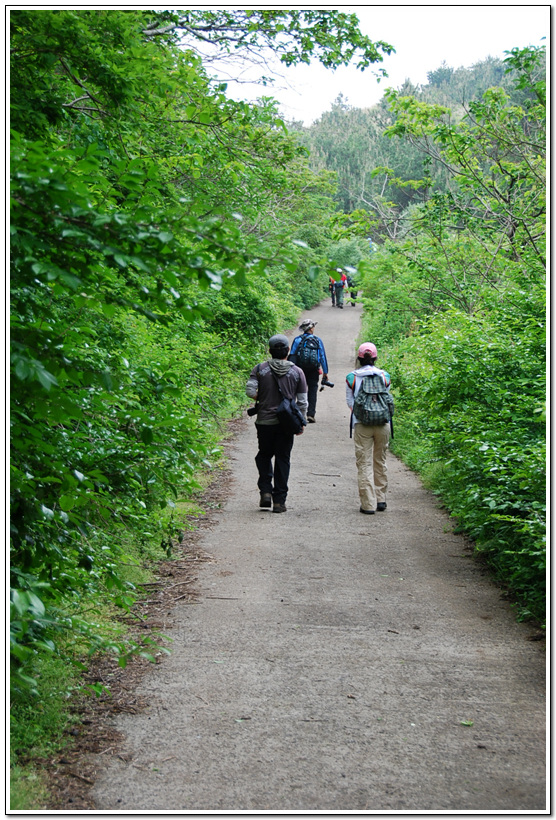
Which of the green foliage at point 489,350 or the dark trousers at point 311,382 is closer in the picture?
the green foliage at point 489,350

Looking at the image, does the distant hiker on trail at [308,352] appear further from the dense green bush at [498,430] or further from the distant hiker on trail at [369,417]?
the distant hiker on trail at [369,417]

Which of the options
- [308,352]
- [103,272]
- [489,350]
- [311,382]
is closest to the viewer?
[103,272]

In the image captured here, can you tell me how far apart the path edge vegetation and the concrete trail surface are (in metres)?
0.44

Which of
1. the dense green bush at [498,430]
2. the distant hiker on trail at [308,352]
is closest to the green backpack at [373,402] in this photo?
the dense green bush at [498,430]

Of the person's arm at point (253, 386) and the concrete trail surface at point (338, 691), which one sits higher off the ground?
the person's arm at point (253, 386)

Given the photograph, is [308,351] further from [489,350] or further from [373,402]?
[489,350]

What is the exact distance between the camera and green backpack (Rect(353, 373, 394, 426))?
8.57 meters

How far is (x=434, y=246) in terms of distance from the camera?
1434cm

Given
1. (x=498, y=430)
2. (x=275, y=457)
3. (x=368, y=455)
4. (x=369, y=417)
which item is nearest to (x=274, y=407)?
(x=275, y=457)

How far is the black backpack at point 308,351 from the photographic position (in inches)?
536

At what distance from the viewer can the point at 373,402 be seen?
8602 mm

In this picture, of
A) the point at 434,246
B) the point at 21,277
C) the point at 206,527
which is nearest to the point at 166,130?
the point at 206,527

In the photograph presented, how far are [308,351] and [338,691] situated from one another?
9896 mm
